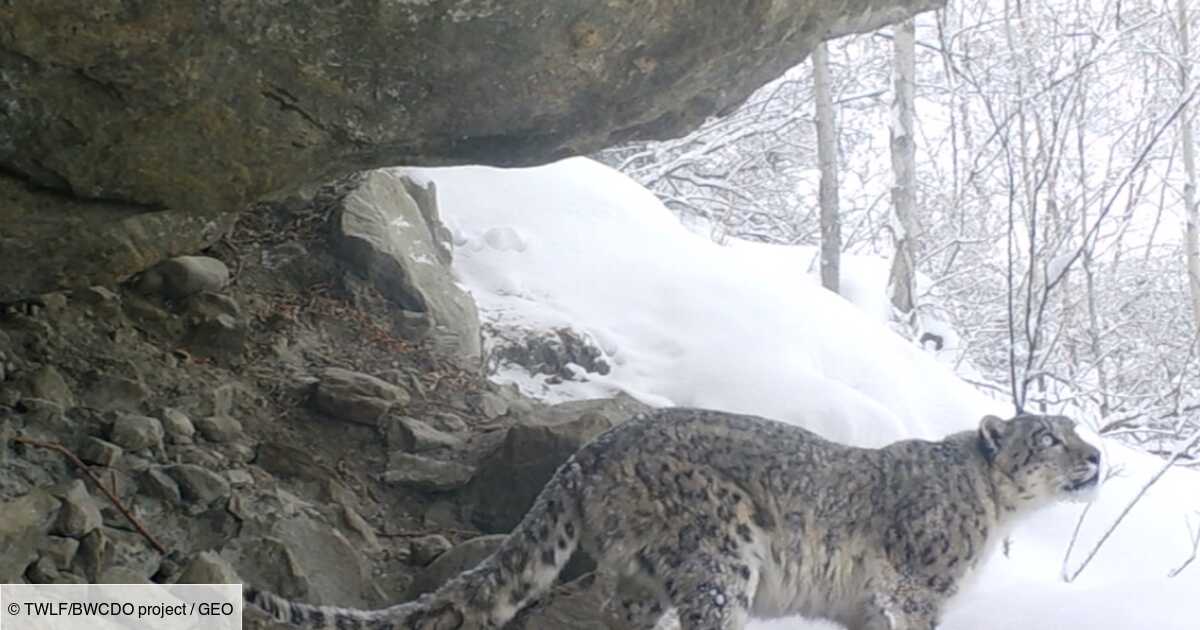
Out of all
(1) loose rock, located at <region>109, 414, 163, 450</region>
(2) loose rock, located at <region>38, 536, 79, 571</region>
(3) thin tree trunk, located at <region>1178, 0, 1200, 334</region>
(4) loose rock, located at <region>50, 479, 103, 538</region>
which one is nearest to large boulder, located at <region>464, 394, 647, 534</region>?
(1) loose rock, located at <region>109, 414, 163, 450</region>

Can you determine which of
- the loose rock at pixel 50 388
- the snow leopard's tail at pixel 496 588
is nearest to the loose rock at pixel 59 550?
the snow leopard's tail at pixel 496 588

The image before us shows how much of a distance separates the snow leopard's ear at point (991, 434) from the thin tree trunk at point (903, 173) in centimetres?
743

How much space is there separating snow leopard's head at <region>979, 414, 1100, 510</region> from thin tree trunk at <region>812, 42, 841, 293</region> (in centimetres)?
758

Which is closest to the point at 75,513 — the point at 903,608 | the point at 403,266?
the point at 403,266

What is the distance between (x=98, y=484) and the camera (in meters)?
4.28

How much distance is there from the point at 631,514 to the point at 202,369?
2037 millimetres

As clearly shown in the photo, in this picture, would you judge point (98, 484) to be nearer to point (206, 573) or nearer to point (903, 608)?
point (206, 573)

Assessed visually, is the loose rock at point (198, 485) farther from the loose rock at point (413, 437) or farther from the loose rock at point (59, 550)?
the loose rock at point (413, 437)

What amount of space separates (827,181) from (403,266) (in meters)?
7.80

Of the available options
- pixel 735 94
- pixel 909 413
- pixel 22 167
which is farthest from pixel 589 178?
pixel 22 167

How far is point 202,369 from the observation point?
542 cm

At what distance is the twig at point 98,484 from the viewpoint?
4.22m

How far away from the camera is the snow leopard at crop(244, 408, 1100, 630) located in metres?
4.47

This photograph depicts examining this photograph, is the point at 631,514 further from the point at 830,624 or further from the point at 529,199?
the point at 529,199
